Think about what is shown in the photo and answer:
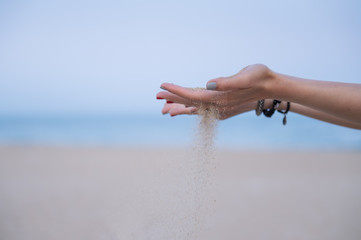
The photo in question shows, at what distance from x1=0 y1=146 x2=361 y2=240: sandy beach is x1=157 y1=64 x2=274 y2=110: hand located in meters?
0.37

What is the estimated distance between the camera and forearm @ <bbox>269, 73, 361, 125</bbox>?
48.3 inches

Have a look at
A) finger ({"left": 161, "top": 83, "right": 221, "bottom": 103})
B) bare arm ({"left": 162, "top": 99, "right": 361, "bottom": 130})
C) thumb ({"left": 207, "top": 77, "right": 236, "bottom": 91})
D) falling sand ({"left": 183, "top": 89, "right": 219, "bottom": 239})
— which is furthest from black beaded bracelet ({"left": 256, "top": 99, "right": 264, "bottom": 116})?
thumb ({"left": 207, "top": 77, "right": 236, "bottom": 91})

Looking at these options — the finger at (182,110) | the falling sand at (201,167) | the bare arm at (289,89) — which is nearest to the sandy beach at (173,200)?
the falling sand at (201,167)

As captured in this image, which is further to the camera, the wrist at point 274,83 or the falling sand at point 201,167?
the falling sand at point 201,167

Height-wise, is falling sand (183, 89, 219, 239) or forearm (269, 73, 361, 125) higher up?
forearm (269, 73, 361, 125)

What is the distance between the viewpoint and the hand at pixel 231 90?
1.19m

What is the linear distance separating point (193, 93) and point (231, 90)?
0.58ft

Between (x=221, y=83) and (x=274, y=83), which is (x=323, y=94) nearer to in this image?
(x=274, y=83)

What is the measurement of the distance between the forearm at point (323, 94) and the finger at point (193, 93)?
0.24m

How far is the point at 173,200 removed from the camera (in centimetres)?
180

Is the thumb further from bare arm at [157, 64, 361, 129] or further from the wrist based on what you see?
the wrist

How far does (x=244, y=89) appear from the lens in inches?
49.3

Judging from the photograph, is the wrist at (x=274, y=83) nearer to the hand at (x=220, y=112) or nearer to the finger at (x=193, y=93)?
the finger at (x=193, y=93)

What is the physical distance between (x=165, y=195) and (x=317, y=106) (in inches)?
37.7
